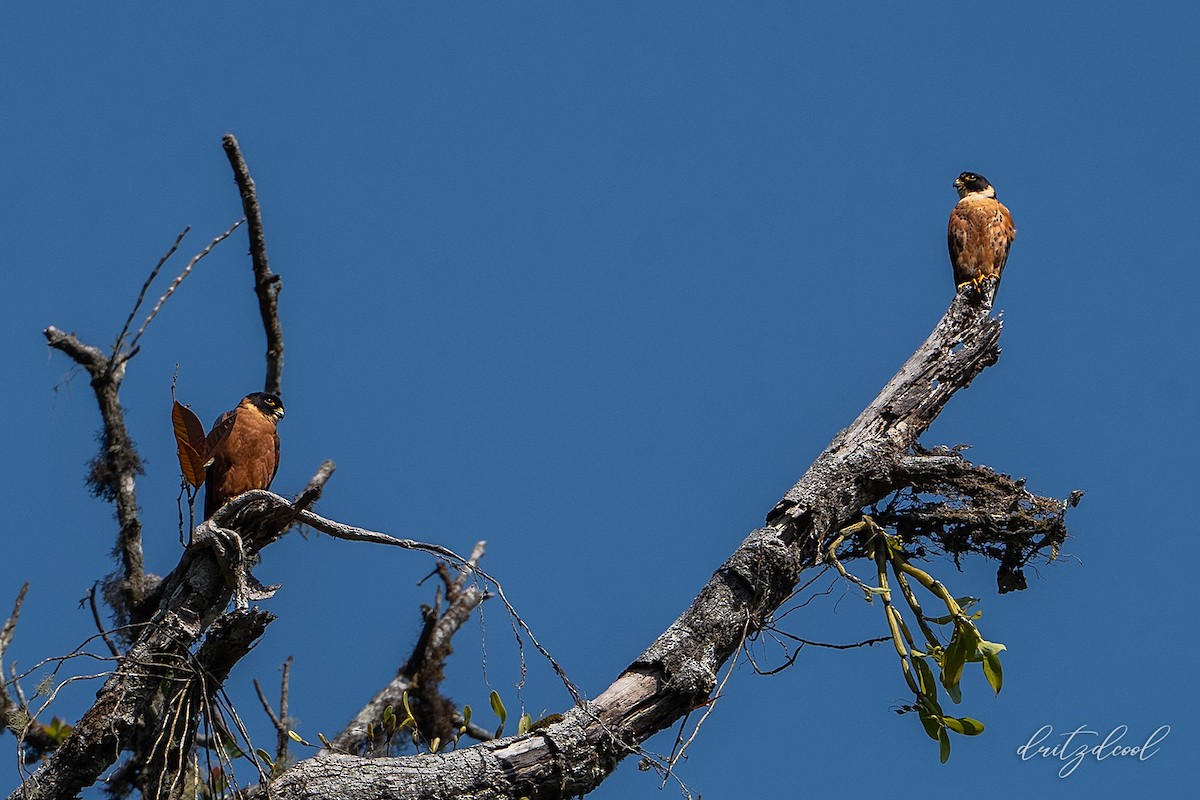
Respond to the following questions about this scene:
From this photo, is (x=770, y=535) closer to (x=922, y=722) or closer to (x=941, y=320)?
(x=922, y=722)

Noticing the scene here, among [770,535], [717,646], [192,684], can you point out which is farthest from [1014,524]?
[192,684]

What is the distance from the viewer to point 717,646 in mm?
4457

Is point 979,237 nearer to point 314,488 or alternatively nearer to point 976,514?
point 976,514

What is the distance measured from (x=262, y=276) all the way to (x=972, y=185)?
466 centimetres

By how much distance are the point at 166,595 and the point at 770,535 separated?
2.21m

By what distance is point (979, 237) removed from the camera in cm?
738

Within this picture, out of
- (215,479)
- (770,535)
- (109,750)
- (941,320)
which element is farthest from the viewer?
(215,479)

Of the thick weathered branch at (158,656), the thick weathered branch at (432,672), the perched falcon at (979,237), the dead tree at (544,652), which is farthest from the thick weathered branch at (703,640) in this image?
the thick weathered branch at (432,672)

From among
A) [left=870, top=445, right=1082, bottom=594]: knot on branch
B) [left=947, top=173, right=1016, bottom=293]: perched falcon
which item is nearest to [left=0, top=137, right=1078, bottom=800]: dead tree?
[left=870, top=445, right=1082, bottom=594]: knot on branch

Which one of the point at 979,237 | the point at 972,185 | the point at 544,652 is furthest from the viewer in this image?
the point at 972,185

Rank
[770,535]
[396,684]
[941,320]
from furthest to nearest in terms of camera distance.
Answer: [396,684], [941,320], [770,535]

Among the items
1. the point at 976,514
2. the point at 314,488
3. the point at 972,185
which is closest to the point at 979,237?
the point at 972,185

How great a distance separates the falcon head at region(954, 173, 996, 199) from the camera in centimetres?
845

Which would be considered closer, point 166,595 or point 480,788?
point 480,788
